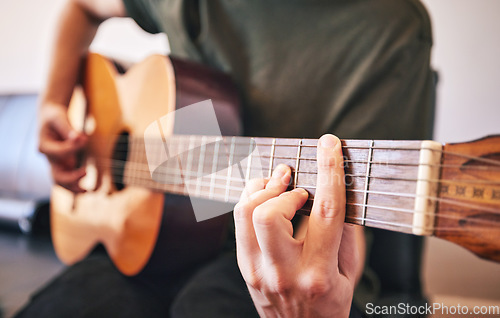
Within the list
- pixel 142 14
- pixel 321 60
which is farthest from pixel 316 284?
pixel 142 14

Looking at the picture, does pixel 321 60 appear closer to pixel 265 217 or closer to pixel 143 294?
pixel 265 217

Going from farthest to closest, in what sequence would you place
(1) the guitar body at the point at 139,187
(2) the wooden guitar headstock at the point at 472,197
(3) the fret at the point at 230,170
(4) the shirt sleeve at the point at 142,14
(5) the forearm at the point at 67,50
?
1. (5) the forearm at the point at 67,50
2. (4) the shirt sleeve at the point at 142,14
3. (1) the guitar body at the point at 139,187
4. (3) the fret at the point at 230,170
5. (2) the wooden guitar headstock at the point at 472,197

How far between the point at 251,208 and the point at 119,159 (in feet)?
1.39

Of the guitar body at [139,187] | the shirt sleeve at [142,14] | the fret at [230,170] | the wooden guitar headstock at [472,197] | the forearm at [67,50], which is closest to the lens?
the wooden guitar headstock at [472,197]

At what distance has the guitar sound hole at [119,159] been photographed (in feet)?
1.99

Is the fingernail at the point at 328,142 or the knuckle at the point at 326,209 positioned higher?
the fingernail at the point at 328,142

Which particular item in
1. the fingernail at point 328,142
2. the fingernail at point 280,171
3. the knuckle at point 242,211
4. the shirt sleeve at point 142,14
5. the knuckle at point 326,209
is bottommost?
the knuckle at point 242,211

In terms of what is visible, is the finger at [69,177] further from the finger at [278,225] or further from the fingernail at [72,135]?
the finger at [278,225]

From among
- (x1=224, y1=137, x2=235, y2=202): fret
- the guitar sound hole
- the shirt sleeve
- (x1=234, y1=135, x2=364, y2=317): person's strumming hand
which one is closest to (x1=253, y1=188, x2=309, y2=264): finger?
(x1=234, y1=135, x2=364, y2=317): person's strumming hand

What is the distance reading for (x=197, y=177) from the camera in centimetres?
43

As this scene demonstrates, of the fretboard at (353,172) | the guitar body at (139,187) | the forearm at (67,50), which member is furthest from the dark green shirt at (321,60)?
the forearm at (67,50)

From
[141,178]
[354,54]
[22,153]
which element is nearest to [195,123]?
[141,178]

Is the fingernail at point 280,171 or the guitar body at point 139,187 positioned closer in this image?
the fingernail at point 280,171

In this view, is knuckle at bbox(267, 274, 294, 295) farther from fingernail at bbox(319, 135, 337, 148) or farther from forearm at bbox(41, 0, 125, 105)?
forearm at bbox(41, 0, 125, 105)
